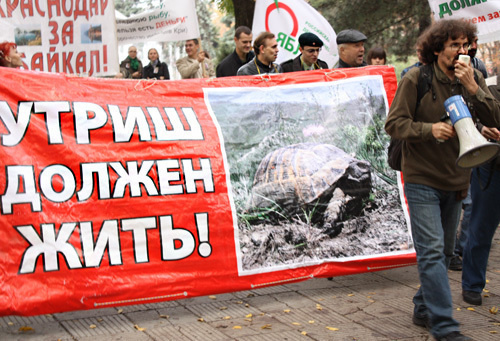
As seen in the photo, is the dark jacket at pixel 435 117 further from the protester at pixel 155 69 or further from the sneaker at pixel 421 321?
the protester at pixel 155 69

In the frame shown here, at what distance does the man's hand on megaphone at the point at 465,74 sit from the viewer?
390 centimetres

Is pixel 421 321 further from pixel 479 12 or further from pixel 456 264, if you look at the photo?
pixel 479 12

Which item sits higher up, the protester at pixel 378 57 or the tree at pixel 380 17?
the tree at pixel 380 17

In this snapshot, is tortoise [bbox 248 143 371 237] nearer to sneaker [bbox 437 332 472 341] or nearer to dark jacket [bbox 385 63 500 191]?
dark jacket [bbox 385 63 500 191]

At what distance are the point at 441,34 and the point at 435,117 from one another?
48 cm

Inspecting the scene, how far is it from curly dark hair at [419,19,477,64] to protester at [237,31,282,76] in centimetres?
268

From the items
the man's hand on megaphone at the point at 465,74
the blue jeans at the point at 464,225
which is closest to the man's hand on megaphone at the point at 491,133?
the man's hand on megaphone at the point at 465,74

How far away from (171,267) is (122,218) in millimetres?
475

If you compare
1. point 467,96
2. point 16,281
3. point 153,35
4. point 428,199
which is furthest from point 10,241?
point 153,35

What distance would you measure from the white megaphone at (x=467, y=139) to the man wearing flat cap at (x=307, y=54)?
296 centimetres

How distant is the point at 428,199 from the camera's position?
13.4 feet

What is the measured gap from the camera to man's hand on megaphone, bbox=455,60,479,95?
3904 mm

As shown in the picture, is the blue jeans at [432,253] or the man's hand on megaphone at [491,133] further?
the man's hand on megaphone at [491,133]

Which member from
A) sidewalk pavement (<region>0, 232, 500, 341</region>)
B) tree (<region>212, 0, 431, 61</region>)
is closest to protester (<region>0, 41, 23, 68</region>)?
sidewalk pavement (<region>0, 232, 500, 341</region>)
